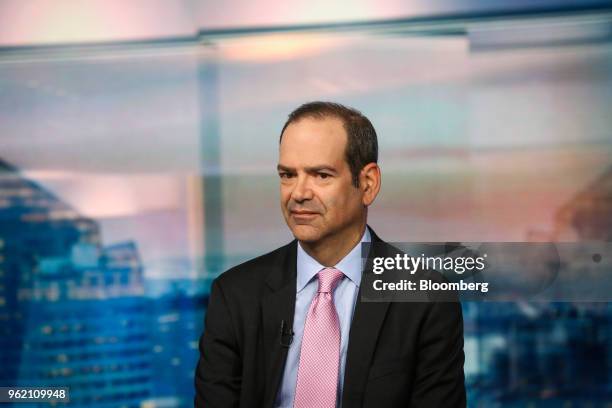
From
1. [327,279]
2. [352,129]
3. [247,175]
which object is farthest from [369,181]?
[247,175]

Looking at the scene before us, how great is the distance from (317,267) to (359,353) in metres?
0.23

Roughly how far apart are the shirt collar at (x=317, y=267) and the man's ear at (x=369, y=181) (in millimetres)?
131

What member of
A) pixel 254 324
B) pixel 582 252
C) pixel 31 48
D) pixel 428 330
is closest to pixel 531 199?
pixel 582 252

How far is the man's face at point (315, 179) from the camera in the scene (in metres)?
1.99

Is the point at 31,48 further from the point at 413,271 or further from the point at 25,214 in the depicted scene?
the point at 413,271

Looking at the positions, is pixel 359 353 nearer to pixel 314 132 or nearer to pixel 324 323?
pixel 324 323

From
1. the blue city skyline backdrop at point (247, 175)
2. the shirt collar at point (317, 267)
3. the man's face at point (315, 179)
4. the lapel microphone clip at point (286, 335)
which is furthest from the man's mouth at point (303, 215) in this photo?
the blue city skyline backdrop at point (247, 175)

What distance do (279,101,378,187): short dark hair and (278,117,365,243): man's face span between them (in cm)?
1

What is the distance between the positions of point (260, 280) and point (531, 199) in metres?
1.30

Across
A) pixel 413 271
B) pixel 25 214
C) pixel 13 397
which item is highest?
pixel 25 214

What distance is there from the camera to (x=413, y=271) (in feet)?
7.77

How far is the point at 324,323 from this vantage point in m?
2.05

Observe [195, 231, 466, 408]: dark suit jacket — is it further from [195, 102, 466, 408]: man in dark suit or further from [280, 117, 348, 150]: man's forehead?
[280, 117, 348, 150]: man's forehead

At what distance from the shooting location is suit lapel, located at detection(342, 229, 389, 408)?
2.01 meters
